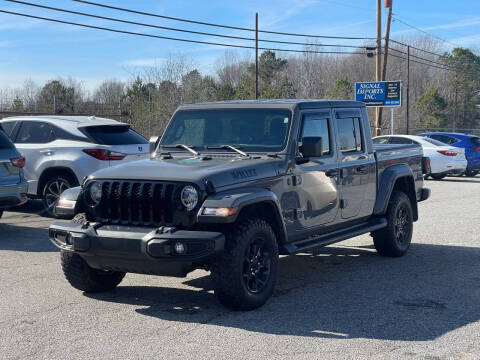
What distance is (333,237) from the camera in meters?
7.39

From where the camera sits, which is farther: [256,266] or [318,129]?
[318,129]

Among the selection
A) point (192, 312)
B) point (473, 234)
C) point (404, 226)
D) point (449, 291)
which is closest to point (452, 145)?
point (473, 234)

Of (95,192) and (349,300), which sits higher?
(95,192)

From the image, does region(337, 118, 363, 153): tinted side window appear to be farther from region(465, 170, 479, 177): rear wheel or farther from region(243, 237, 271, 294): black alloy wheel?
region(465, 170, 479, 177): rear wheel

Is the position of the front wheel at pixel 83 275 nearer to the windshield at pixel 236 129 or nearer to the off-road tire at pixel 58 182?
the windshield at pixel 236 129

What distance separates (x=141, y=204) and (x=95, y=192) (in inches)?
23.2

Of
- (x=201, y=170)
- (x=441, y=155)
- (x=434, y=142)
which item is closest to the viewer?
(x=201, y=170)

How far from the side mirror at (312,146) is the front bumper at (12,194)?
207 inches

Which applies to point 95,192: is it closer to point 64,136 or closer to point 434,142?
point 64,136

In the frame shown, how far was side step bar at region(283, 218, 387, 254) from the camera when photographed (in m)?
6.67

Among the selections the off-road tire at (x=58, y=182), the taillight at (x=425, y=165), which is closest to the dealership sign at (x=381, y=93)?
the off-road tire at (x=58, y=182)

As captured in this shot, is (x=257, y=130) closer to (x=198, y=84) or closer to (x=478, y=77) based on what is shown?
(x=198, y=84)

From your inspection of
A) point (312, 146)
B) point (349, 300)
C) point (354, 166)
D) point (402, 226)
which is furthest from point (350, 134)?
point (349, 300)

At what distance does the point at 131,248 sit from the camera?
5.69m
